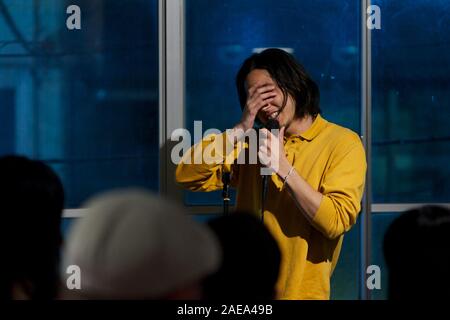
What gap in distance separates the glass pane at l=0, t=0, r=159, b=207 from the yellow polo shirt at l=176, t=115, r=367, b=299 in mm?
873

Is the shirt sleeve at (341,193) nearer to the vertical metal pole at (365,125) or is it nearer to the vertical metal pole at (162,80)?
the vertical metal pole at (365,125)

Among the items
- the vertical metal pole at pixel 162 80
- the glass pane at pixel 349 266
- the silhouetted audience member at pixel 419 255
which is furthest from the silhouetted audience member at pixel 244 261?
the glass pane at pixel 349 266

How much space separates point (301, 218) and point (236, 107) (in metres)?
1.16

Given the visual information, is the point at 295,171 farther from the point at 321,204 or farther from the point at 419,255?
the point at 419,255

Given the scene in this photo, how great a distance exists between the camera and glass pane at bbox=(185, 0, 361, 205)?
444 cm

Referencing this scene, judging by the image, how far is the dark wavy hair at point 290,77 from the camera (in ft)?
11.6

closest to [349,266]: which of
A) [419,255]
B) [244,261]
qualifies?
[419,255]

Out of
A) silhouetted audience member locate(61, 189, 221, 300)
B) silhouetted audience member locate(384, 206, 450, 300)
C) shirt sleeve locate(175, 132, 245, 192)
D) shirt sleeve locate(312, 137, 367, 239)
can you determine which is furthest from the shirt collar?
silhouetted audience member locate(61, 189, 221, 300)

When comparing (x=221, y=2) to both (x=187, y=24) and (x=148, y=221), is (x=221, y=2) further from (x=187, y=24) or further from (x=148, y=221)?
(x=148, y=221)

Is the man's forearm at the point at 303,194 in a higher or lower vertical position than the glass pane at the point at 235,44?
lower

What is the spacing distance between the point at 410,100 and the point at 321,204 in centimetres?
148

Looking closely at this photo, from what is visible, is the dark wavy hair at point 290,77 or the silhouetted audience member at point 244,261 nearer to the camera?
the silhouetted audience member at point 244,261

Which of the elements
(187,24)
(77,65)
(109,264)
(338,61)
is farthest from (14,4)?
(109,264)

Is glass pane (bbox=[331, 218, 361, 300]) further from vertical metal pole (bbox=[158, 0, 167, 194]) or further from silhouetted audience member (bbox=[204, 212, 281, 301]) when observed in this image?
silhouetted audience member (bbox=[204, 212, 281, 301])
